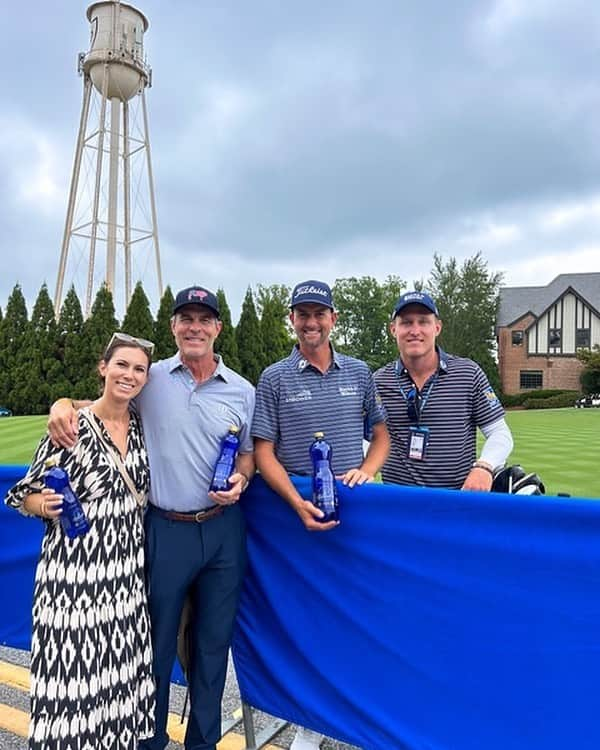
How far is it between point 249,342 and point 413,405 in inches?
1426

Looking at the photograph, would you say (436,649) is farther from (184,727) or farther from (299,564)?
(184,727)

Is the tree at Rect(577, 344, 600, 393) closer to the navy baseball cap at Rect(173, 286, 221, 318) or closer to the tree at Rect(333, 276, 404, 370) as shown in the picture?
the tree at Rect(333, 276, 404, 370)

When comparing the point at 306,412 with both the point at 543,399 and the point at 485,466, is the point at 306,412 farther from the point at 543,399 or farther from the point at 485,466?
the point at 543,399

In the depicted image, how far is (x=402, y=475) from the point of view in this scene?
3.32 meters

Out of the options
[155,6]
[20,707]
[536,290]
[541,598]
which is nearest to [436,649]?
[541,598]

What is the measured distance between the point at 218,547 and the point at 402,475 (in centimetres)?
109

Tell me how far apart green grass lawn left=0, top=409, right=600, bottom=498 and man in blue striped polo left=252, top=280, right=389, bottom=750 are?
25.9ft

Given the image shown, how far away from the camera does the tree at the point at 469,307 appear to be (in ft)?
183

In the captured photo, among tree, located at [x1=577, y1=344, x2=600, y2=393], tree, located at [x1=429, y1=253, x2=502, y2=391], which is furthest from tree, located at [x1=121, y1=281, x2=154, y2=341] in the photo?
tree, located at [x1=577, y1=344, x2=600, y2=393]

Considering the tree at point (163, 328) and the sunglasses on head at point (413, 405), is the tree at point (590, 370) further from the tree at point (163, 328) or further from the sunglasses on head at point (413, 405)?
the sunglasses on head at point (413, 405)

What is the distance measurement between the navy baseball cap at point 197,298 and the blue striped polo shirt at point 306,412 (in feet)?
1.46

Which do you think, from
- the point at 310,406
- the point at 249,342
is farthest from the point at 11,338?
the point at 310,406

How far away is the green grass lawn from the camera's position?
11766 millimetres

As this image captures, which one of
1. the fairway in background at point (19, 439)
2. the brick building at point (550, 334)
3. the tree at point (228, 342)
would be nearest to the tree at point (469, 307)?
the brick building at point (550, 334)
